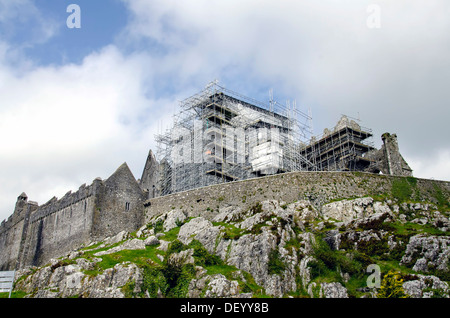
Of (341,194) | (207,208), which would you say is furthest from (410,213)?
(207,208)

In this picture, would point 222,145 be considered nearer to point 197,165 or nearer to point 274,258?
point 197,165

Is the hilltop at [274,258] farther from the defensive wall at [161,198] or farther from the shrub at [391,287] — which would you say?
the defensive wall at [161,198]

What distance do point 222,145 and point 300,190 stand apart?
15.9 meters

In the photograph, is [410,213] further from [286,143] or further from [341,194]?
[286,143]

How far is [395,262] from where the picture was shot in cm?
3888

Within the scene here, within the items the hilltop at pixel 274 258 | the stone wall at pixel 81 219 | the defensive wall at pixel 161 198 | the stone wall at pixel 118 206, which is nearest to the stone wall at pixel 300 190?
the defensive wall at pixel 161 198

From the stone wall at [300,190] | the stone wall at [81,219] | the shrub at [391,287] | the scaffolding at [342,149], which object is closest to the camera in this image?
the shrub at [391,287]

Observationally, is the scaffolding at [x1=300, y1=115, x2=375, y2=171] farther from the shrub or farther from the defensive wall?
the shrub

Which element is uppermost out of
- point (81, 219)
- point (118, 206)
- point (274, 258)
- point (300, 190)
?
point (118, 206)

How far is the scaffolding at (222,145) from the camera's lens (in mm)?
64938

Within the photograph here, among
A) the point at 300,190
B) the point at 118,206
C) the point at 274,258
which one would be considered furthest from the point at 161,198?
the point at 274,258

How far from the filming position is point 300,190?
5309cm

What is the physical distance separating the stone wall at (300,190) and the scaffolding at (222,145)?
719 cm
